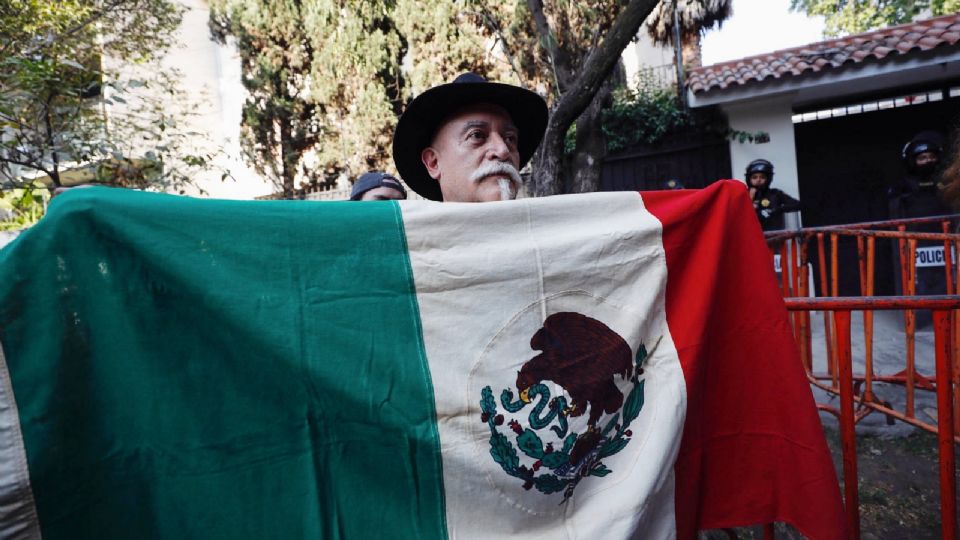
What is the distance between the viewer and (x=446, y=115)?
2156 millimetres

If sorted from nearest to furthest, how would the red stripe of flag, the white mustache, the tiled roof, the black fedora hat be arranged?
the red stripe of flag < the white mustache < the black fedora hat < the tiled roof

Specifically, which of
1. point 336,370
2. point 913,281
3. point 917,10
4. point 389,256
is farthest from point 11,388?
point 917,10

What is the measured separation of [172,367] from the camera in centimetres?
113

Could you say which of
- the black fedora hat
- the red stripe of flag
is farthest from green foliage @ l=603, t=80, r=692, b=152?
the red stripe of flag

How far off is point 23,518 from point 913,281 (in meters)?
4.44

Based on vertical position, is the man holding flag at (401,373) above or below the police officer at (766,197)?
below

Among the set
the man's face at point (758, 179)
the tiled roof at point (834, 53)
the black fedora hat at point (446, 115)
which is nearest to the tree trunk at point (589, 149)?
the man's face at point (758, 179)

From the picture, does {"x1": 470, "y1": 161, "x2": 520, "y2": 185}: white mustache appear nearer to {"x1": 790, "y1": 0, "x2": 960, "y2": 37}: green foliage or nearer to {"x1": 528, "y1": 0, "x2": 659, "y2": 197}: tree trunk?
{"x1": 528, "y1": 0, "x2": 659, "y2": 197}: tree trunk

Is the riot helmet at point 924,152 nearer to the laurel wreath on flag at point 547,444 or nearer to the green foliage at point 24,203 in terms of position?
the laurel wreath on flag at point 547,444

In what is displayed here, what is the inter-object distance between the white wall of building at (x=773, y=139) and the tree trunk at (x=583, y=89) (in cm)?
506

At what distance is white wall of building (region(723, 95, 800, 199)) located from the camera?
930cm

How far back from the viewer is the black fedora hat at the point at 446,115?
2.07 m

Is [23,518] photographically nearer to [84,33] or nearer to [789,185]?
[789,185]

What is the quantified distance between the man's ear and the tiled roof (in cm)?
823
